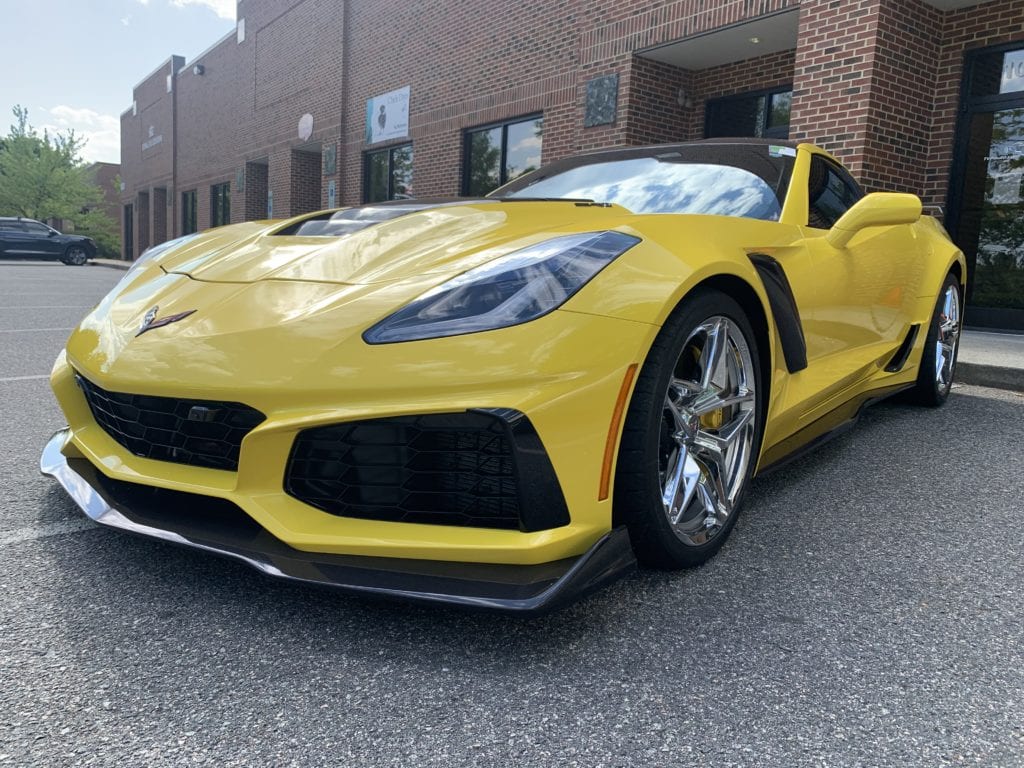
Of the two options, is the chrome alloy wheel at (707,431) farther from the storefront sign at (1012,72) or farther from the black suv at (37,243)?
the black suv at (37,243)

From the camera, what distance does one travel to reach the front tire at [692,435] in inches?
69.9

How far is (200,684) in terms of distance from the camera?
1480 mm

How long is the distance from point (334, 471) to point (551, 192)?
1.93 m

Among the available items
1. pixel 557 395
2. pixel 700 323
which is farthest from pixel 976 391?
pixel 557 395

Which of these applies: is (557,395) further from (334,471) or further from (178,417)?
(178,417)

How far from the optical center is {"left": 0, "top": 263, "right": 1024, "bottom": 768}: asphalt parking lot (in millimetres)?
1332

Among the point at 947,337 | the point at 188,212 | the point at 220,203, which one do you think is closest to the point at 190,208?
the point at 188,212

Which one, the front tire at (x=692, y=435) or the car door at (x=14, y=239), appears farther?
the car door at (x=14, y=239)

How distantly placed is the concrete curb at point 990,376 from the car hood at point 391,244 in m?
3.88

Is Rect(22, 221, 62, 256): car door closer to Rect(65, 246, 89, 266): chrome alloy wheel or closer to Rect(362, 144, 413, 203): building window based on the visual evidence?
Rect(65, 246, 89, 266): chrome alloy wheel

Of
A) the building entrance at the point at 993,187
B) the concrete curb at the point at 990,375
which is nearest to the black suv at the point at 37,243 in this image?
the building entrance at the point at 993,187

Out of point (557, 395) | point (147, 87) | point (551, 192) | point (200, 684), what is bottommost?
A: point (200, 684)

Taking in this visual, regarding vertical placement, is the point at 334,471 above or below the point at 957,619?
above

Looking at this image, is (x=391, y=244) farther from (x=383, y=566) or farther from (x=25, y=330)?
(x=25, y=330)
